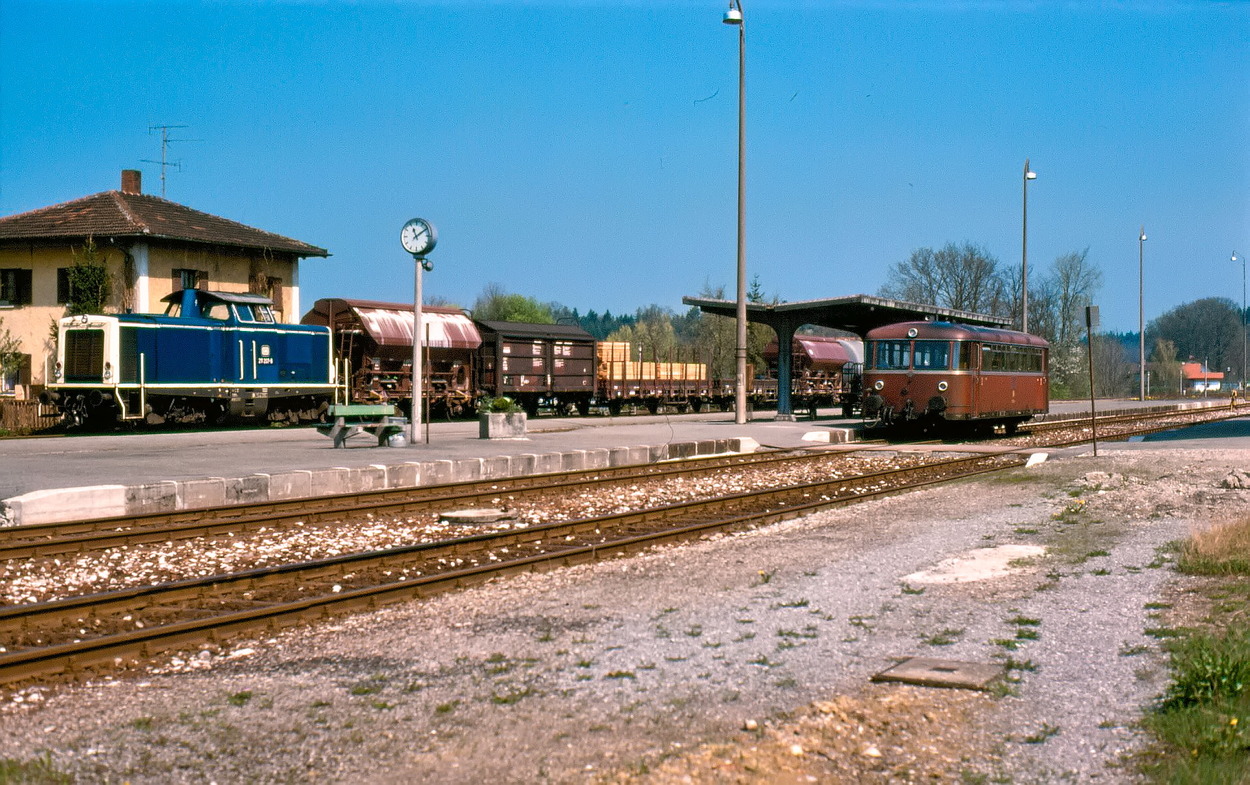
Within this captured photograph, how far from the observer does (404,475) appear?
1569cm

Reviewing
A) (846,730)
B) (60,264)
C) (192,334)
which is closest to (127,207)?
(60,264)

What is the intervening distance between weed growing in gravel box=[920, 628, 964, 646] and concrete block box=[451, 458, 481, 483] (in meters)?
10.8

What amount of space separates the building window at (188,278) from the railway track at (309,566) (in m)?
22.0

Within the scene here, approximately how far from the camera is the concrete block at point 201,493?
12.9 metres

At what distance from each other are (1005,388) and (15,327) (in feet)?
98.2

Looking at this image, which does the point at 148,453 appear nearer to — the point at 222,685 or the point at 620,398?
the point at 222,685

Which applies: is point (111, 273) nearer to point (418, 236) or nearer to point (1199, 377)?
point (418, 236)

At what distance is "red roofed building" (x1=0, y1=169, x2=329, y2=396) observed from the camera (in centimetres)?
3272

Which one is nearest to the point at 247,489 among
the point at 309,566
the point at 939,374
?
the point at 309,566

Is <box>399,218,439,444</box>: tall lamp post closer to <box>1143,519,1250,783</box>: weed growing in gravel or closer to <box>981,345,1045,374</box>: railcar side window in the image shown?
<box>981,345,1045,374</box>: railcar side window

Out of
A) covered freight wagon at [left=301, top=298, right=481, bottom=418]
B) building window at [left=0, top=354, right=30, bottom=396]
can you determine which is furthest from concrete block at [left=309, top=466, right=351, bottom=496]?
building window at [left=0, top=354, right=30, bottom=396]

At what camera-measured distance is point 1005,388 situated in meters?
26.7

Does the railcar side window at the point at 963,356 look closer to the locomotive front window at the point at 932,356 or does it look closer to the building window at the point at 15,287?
the locomotive front window at the point at 932,356

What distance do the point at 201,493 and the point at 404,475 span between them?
10.7ft
